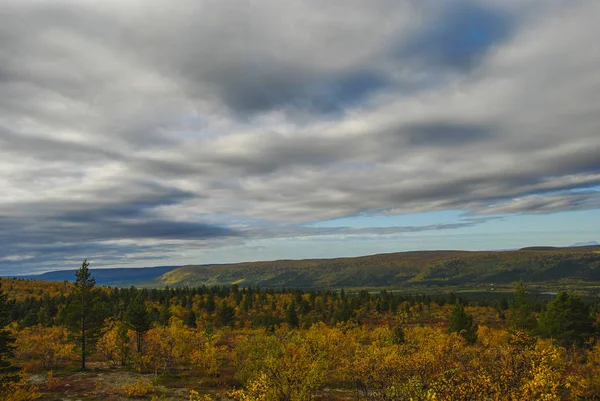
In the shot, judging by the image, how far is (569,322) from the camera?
6900cm

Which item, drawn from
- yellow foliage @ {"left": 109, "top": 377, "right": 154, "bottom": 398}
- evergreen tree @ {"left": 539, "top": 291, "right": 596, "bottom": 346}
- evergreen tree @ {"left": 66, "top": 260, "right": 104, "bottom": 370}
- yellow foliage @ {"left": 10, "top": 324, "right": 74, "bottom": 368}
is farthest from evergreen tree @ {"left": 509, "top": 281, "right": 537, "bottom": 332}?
yellow foliage @ {"left": 10, "top": 324, "right": 74, "bottom": 368}

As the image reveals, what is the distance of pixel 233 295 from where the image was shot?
165500 millimetres

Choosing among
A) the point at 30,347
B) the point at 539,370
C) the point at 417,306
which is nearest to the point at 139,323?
the point at 30,347

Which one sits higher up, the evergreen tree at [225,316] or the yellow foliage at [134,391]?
the yellow foliage at [134,391]

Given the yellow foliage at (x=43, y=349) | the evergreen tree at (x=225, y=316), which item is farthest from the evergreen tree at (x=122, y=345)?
the evergreen tree at (x=225, y=316)

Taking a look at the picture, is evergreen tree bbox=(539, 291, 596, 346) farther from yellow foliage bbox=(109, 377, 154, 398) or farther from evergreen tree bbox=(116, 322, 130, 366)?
evergreen tree bbox=(116, 322, 130, 366)

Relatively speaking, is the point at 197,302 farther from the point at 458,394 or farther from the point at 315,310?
the point at 458,394

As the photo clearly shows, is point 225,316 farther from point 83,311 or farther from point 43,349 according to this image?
point 83,311

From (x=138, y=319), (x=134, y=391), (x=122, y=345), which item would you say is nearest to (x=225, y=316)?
(x=138, y=319)

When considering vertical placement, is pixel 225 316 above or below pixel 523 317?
below

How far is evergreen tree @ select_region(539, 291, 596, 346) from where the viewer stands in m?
69.4

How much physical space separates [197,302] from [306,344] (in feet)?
366

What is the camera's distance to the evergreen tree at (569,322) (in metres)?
69.4

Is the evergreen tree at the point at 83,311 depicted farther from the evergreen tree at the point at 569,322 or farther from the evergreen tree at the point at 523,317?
the evergreen tree at the point at 569,322
